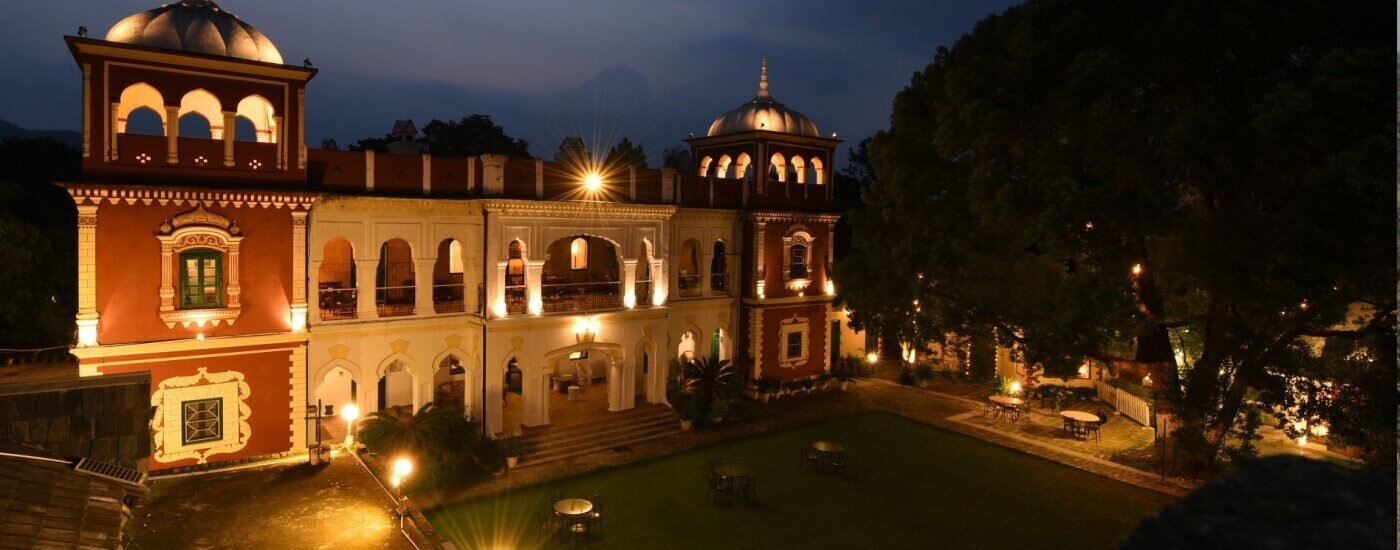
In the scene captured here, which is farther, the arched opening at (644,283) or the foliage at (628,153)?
the foliage at (628,153)

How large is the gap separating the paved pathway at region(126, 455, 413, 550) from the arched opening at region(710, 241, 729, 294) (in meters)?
13.8

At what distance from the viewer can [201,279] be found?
1748 cm

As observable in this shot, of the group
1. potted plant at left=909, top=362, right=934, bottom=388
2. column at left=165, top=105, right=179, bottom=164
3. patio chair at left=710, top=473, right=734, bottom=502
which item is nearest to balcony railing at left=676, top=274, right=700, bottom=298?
potted plant at left=909, top=362, right=934, bottom=388

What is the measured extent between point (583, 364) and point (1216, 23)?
20.9 metres

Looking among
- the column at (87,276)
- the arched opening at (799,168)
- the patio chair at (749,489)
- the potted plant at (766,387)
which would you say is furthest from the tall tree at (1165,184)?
the column at (87,276)

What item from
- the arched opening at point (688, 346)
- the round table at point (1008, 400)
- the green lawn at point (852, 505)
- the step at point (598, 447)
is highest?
the arched opening at point (688, 346)

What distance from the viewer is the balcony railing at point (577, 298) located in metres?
22.4

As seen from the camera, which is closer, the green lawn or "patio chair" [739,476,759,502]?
the green lawn

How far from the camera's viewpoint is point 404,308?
68.4 feet

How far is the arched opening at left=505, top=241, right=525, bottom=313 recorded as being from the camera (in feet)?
70.6

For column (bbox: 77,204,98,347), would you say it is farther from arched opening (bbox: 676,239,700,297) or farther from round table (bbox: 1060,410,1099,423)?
round table (bbox: 1060,410,1099,423)

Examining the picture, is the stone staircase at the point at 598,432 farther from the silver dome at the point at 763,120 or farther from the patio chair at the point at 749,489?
the silver dome at the point at 763,120

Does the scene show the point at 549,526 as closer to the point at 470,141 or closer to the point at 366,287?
the point at 366,287

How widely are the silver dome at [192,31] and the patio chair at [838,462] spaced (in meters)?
16.7
